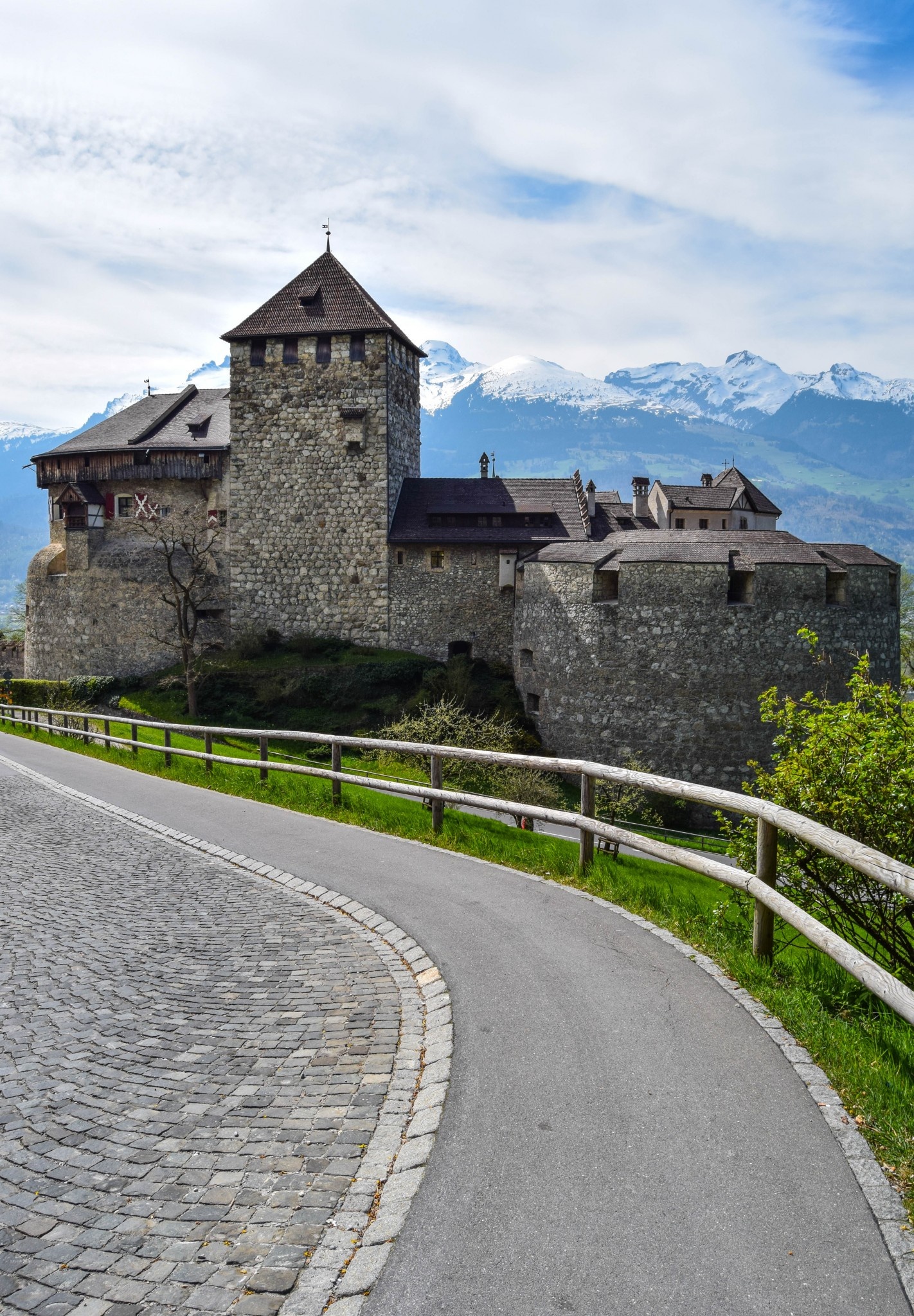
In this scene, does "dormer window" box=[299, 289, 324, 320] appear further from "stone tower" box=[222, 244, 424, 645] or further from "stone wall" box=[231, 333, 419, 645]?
"stone wall" box=[231, 333, 419, 645]

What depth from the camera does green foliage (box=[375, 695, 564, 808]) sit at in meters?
23.5

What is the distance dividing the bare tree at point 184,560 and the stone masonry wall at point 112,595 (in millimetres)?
246

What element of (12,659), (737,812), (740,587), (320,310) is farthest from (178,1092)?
(12,659)

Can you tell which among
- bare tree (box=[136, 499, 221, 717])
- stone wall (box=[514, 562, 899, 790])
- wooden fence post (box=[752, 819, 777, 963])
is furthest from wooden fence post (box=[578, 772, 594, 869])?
bare tree (box=[136, 499, 221, 717])

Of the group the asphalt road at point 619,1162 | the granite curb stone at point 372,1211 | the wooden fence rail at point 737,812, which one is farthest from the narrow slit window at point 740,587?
the granite curb stone at point 372,1211

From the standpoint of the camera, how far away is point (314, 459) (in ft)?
118

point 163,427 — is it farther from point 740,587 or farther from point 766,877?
point 766,877

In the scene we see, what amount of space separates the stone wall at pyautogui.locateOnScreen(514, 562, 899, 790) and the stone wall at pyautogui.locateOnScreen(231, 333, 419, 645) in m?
10.0

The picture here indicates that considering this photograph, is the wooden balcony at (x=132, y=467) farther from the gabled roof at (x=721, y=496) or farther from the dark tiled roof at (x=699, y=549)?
the gabled roof at (x=721, y=496)

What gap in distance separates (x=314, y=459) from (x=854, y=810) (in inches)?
1263

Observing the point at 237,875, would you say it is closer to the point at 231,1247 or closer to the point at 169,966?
the point at 169,966

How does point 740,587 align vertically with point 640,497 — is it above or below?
below

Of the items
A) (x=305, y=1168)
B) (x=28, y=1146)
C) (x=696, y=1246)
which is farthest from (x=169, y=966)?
(x=696, y=1246)

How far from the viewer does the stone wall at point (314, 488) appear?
3550cm
